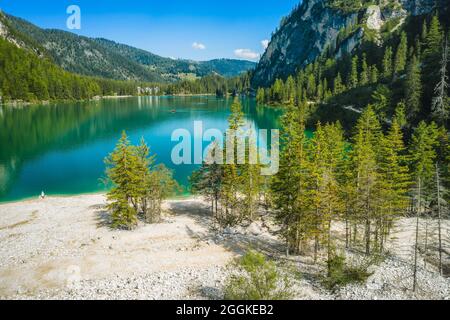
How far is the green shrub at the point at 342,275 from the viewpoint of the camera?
75.5ft

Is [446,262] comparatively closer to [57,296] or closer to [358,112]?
[57,296]

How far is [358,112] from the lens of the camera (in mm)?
91625

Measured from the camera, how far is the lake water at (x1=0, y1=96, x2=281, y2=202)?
56.0 m

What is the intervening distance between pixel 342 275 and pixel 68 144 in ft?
270

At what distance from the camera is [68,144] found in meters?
87.9

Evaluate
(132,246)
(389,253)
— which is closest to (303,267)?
(389,253)

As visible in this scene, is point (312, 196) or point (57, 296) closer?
point (57, 296)

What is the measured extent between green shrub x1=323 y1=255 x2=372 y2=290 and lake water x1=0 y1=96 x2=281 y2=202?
35.6 m

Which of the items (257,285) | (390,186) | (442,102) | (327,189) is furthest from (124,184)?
(442,102)

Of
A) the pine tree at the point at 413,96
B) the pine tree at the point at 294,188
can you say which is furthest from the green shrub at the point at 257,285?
the pine tree at the point at 413,96

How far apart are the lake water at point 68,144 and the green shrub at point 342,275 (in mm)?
35610

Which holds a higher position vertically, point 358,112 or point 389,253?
point 358,112

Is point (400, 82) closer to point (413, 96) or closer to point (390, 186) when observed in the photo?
point (413, 96)
